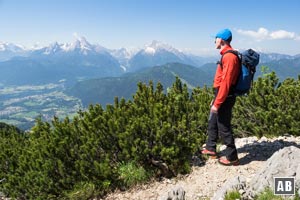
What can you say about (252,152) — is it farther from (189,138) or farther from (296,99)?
(296,99)

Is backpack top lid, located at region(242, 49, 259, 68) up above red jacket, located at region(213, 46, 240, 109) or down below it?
above

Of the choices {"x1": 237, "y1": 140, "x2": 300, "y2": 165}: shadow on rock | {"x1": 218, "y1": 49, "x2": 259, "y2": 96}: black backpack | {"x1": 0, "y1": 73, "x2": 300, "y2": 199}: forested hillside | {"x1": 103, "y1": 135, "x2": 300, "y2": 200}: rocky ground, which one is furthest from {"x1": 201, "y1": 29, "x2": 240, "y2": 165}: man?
{"x1": 0, "y1": 73, "x2": 300, "y2": 199}: forested hillside

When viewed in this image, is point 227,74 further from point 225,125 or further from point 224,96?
point 225,125

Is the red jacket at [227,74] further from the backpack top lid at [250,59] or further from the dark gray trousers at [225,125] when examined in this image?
the dark gray trousers at [225,125]

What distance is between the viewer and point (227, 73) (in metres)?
6.82

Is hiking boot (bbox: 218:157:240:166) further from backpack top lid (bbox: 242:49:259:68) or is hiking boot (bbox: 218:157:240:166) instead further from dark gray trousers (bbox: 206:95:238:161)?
backpack top lid (bbox: 242:49:259:68)

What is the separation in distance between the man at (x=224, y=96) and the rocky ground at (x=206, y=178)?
1.08 feet

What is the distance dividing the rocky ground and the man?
0.33 meters

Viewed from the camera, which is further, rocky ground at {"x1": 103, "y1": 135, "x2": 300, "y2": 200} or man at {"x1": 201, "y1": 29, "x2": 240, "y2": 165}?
rocky ground at {"x1": 103, "y1": 135, "x2": 300, "y2": 200}

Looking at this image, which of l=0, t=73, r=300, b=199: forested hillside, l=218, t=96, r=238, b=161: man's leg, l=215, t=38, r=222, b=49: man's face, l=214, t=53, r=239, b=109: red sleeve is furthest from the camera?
l=0, t=73, r=300, b=199: forested hillside

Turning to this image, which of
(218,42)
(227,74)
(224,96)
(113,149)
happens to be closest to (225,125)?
(224,96)

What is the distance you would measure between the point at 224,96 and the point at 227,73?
498 millimetres

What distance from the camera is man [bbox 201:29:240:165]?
6.84 m

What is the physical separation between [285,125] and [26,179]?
27.4 ft
